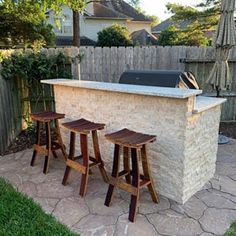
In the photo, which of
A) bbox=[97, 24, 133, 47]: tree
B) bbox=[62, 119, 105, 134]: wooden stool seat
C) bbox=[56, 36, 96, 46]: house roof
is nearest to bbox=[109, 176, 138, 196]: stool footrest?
bbox=[62, 119, 105, 134]: wooden stool seat

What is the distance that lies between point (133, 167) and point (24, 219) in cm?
118

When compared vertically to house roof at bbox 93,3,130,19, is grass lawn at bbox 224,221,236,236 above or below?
below

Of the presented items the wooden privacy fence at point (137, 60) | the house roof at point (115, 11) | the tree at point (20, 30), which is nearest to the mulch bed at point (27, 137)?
the wooden privacy fence at point (137, 60)

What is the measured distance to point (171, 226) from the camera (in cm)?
255

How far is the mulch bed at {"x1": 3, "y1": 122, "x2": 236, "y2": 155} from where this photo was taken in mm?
4626

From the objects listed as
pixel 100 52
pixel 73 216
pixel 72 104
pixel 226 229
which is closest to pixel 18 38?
pixel 100 52

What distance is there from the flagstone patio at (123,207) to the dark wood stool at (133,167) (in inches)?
5.7

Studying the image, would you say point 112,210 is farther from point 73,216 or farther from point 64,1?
point 64,1

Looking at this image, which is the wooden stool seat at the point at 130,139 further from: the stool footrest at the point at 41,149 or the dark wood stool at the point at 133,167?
the stool footrest at the point at 41,149

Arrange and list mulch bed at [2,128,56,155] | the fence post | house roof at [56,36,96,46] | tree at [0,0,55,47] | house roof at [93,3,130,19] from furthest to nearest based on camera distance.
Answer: house roof at [93,3,130,19]
house roof at [56,36,96,46]
tree at [0,0,55,47]
the fence post
mulch bed at [2,128,56,155]

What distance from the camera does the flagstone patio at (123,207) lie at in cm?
252

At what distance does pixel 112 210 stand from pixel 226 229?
112 centimetres

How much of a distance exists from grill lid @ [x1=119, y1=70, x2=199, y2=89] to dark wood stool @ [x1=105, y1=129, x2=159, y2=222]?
1.17 meters

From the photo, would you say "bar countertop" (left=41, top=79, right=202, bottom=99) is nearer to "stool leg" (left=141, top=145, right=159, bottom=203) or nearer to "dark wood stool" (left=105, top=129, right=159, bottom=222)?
"dark wood stool" (left=105, top=129, right=159, bottom=222)
